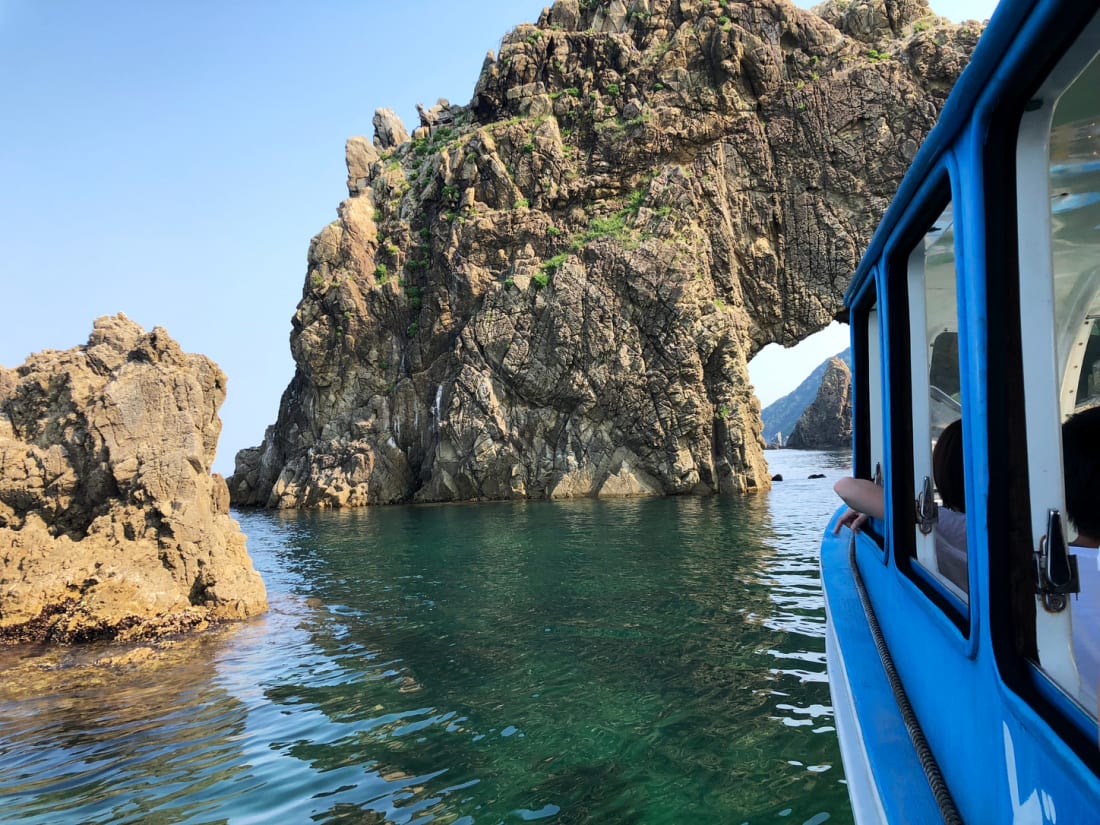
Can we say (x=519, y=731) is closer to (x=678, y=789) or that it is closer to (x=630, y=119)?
(x=678, y=789)

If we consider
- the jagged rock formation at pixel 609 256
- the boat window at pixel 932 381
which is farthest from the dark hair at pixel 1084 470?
the jagged rock formation at pixel 609 256

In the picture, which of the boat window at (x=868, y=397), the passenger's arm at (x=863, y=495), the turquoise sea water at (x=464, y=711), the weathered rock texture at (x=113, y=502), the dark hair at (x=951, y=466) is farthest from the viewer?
the weathered rock texture at (x=113, y=502)

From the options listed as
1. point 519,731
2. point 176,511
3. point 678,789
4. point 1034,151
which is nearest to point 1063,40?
point 1034,151

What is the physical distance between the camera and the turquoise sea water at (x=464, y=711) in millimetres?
5023

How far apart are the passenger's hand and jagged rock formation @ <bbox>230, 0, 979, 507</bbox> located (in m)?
29.0

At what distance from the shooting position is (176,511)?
1148 centimetres

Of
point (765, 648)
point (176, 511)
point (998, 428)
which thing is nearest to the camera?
point (998, 428)

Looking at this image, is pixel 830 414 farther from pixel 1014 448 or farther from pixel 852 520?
pixel 1014 448

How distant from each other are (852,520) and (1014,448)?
169 inches

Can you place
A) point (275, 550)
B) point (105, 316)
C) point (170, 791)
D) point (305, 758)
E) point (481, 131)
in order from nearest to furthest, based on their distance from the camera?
1. point (170, 791)
2. point (305, 758)
3. point (105, 316)
4. point (275, 550)
5. point (481, 131)

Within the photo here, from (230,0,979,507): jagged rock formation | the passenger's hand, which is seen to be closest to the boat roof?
the passenger's hand

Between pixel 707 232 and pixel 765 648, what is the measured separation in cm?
3623

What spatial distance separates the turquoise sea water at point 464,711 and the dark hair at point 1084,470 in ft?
11.4

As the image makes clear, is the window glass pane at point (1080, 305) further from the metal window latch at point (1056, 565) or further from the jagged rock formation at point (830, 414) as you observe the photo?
the jagged rock formation at point (830, 414)
